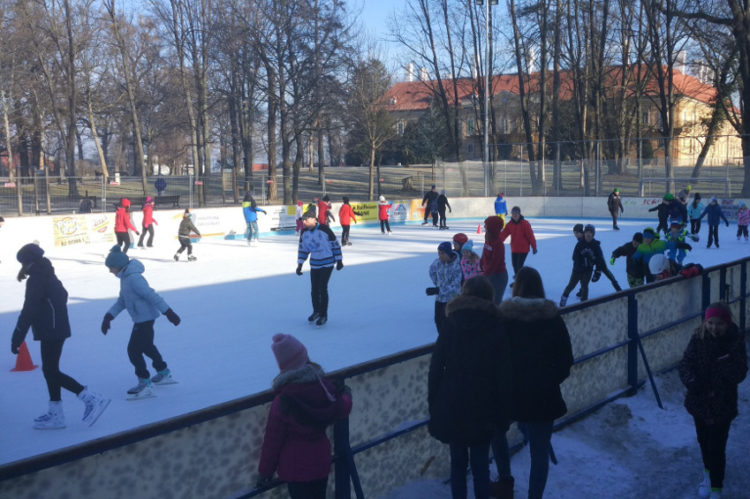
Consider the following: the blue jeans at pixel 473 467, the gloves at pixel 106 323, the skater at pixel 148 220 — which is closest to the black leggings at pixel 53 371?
the gloves at pixel 106 323

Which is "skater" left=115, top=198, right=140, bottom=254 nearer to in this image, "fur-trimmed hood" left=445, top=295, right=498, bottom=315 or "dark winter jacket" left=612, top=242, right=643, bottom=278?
"dark winter jacket" left=612, top=242, right=643, bottom=278

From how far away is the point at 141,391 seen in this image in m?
6.34

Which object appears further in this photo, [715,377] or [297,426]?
[715,377]

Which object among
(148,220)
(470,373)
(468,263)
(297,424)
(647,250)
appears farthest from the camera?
(148,220)

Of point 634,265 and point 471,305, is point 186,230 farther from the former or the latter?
point 471,305

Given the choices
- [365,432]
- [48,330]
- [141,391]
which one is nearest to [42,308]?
[48,330]

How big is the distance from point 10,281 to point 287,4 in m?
22.9

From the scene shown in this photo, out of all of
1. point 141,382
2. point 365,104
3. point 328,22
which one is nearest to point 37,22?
point 328,22

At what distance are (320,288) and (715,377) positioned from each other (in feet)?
19.3

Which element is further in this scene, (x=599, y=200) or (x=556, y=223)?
(x=599, y=200)

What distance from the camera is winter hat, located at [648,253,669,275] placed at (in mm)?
8062

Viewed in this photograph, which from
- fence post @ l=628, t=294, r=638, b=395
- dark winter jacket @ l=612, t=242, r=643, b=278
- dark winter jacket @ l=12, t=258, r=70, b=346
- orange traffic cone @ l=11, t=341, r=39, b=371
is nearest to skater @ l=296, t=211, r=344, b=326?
orange traffic cone @ l=11, t=341, r=39, b=371

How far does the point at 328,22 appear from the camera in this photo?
3344 centimetres

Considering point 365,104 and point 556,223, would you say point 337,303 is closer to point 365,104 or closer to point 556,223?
point 556,223
